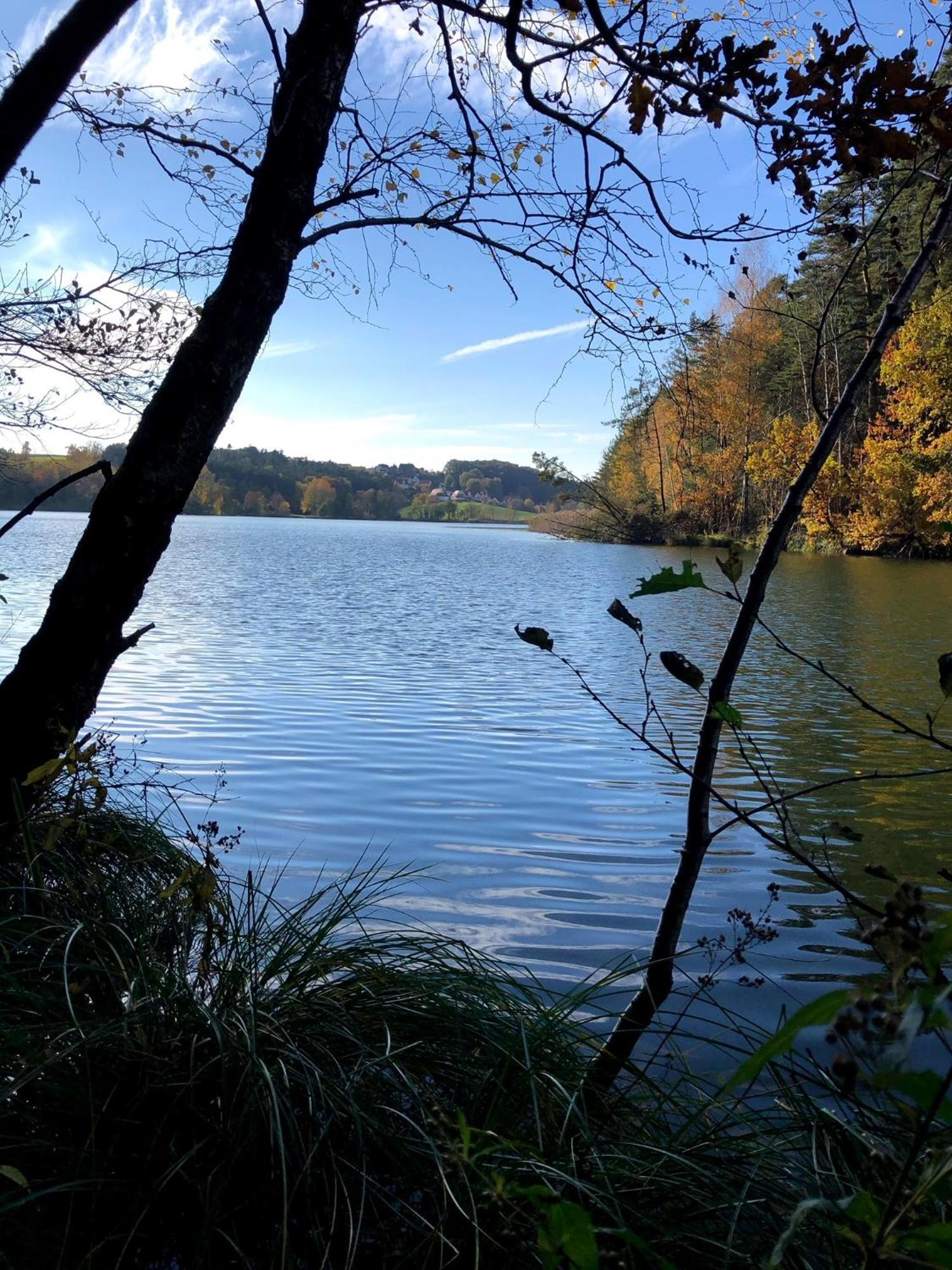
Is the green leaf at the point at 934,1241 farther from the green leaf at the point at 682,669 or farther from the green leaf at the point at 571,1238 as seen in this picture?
the green leaf at the point at 682,669

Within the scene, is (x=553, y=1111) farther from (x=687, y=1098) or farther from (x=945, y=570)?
(x=945, y=570)

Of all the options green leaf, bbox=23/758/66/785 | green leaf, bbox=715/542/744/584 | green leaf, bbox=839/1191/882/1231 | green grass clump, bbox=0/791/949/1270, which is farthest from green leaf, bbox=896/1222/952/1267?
green leaf, bbox=23/758/66/785

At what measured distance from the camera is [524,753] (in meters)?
7.96

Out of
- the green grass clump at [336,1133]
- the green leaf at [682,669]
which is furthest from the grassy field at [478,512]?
the green leaf at [682,669]

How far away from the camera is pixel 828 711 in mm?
9938

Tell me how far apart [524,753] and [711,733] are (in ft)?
19.6

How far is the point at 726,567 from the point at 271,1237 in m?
1.31

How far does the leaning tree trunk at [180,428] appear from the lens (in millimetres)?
2787

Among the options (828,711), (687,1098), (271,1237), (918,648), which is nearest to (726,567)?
(687,1098)

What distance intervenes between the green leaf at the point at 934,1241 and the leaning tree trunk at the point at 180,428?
2345 millimetres

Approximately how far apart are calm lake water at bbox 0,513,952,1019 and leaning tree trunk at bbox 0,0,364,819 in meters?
2.23

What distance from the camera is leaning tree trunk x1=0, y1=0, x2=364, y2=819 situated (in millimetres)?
2787

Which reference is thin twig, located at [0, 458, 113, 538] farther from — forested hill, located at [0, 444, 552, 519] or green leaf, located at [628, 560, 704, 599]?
forested hill, located at [0, 444, 552, 519]

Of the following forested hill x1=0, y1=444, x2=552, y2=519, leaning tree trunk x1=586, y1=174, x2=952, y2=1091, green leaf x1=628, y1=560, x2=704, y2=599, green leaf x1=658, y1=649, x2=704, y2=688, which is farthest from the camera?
forested hill x1=0, y1=444, x2=552, y2=519
